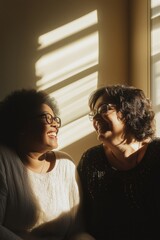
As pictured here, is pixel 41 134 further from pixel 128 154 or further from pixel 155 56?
pixel 155 56

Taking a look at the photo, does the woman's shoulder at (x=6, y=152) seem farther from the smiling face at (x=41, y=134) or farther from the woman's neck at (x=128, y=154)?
the woman's neck at (x=128, y=154)

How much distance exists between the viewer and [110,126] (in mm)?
1731

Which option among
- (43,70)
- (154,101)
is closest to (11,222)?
(43,70)

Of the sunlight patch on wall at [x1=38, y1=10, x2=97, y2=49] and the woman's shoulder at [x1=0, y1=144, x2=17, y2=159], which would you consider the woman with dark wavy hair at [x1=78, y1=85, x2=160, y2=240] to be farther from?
the sunlight patch on wall at [x1=38, y1=10, x2=97, y2=49]

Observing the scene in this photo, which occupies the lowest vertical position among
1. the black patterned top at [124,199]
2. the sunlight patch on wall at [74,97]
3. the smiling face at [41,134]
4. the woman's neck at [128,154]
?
the black patterned top at [124,199]

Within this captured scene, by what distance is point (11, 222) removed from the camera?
Result: 1575 millimetres

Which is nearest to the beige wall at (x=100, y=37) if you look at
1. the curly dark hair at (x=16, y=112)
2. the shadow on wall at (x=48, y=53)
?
the shadow on wall at (x=48, y=53)

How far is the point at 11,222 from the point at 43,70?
38.9 inches

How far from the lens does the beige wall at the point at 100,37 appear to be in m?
2.06

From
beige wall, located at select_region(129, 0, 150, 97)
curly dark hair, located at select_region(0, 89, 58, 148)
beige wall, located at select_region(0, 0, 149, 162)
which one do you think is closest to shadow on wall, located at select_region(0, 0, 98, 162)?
beige wall, located at select_region(0, 0, 149, 162)

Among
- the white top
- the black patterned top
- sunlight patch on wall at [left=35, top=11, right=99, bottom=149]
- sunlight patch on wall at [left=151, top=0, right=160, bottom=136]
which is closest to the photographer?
the white top

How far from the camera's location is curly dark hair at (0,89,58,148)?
1668 millimetres

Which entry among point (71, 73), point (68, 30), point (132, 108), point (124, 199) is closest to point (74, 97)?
point (71, 73)

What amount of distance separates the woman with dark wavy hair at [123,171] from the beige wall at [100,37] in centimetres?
42
